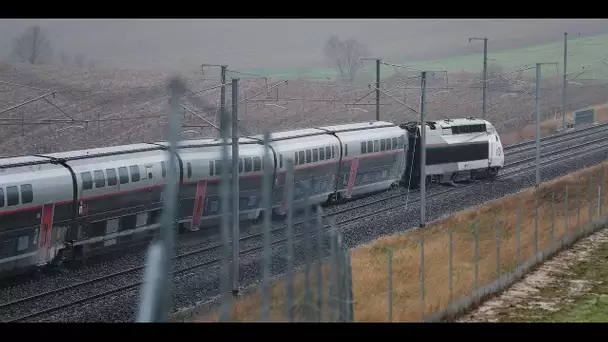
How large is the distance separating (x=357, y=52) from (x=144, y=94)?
25.8 feet

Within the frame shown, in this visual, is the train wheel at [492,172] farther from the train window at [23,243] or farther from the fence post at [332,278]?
the fence post at [332,278]

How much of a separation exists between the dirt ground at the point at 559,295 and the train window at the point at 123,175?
8.42m

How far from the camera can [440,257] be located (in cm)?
1997

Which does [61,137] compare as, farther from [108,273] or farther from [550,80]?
[550,80]

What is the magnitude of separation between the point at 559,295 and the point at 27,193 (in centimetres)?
1075

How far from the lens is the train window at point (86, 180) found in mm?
18781

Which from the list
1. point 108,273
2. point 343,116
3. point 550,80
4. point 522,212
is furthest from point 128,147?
point 550,80

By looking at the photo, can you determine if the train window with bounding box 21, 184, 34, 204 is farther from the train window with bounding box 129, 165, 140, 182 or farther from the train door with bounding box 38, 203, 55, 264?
the train window with bounding box 129, 165, 140, 182

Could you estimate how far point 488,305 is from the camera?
16.2 m

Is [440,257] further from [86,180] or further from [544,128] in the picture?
[544,128]

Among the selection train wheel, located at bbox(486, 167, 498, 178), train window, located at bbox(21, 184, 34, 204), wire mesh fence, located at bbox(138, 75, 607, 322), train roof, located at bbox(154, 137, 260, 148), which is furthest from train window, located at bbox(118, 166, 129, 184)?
train wheel, located at bbox(486, 167, 498, 178)

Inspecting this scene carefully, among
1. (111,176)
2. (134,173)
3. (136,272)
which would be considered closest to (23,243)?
(136,272)

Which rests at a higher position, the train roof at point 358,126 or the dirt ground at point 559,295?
the train roof at point 358,126

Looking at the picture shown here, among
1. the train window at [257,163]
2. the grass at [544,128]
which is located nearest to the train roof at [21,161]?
the train window at [257,163]
